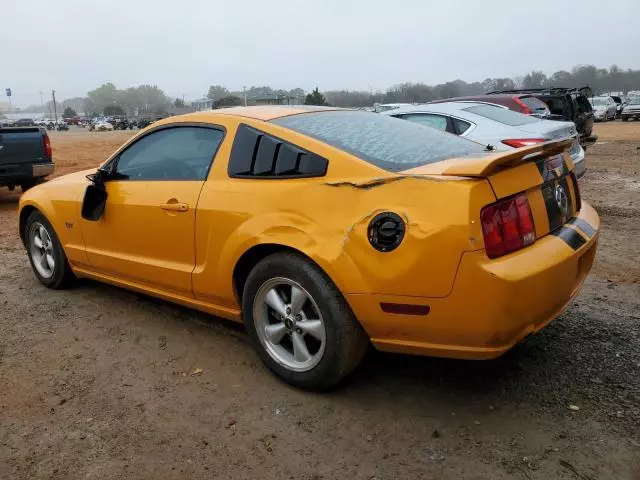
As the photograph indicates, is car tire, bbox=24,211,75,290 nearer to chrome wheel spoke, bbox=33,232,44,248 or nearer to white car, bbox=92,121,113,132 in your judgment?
chrome wheel spoke, bbox=33,232,44,248

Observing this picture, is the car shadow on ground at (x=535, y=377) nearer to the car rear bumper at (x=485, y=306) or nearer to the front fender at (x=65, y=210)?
the car rear bumper at (x=485, y=306)

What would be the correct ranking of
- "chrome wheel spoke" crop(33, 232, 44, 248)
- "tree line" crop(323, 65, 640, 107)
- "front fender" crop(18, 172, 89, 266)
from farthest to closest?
"tree line" crop(323, 65, 640, 107)
"chrome wheel spoke" crop(33, 232, 44, 248)
"front fender" crop(18, 172, 89, 266)

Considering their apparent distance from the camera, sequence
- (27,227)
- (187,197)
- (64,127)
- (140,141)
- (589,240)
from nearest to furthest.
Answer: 1. (589,240)
2. (187,197)
3. (140,141)
4. (27,227)
5. (64,127)

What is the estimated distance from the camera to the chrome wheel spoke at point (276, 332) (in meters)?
3.15

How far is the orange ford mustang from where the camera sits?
99.4 inches

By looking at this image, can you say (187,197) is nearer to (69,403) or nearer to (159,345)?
(159,345)

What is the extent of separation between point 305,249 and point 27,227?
3.41 meters

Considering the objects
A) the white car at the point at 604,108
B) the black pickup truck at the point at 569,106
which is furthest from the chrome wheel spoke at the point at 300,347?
the white car at the point at 604,108

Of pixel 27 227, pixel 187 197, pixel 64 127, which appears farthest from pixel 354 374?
pixel 64 127

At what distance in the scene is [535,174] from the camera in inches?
113

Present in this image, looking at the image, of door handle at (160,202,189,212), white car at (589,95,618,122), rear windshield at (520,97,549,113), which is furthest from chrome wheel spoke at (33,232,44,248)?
white car at (589,95,618,122)

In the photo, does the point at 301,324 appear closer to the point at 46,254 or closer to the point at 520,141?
the point at 46,254

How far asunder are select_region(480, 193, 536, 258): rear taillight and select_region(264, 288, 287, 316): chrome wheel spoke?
1.16m

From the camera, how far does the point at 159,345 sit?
3.78 m
